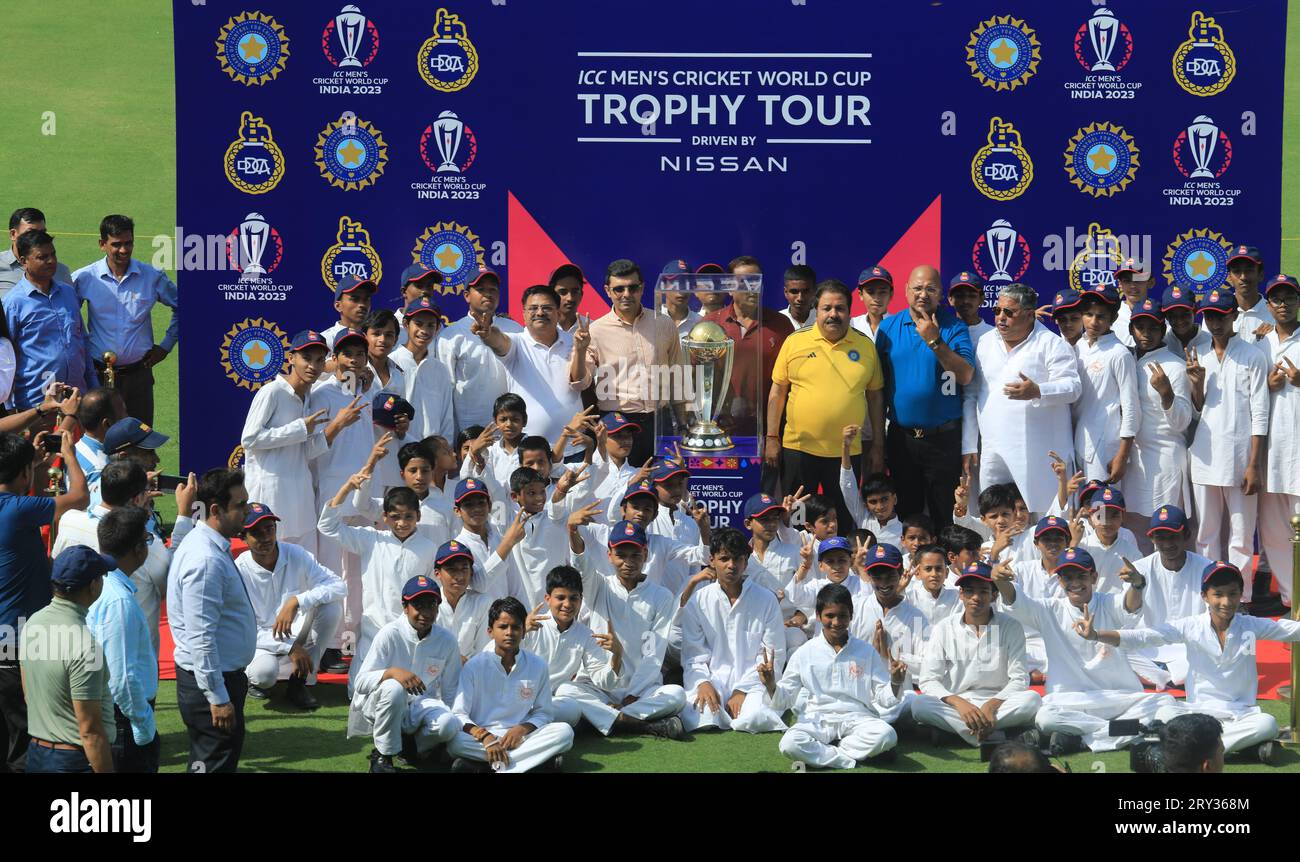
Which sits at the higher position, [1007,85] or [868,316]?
[1007,85]

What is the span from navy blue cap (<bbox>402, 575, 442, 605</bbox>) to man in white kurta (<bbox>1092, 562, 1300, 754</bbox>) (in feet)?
12.3

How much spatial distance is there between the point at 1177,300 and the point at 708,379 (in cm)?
326

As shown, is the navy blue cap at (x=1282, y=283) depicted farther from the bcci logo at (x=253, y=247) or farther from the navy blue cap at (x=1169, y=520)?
the bcci logo at (x=253, y=247)

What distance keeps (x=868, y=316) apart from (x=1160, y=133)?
2.74 meters

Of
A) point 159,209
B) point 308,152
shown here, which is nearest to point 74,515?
point 308,152

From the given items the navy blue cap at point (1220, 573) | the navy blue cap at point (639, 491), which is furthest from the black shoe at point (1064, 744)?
the navy blue cap at point (639, 491)

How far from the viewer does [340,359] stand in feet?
35.7

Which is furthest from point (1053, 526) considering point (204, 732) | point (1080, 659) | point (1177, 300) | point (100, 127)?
point (100, 127)

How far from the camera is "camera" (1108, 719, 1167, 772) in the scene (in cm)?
736

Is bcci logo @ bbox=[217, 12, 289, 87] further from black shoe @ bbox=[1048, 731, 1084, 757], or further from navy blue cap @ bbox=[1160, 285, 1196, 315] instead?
black shoe @ bbox=[1048, 731, 1084, 757]

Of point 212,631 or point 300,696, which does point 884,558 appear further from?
point 212,631

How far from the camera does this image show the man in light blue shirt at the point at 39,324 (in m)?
11.8

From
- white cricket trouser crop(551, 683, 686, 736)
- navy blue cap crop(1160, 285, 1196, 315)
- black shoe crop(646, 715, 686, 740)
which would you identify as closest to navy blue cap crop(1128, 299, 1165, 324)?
navy blue cap crop(1160, 285, 1196, 315)

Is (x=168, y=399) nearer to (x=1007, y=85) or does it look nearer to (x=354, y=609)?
(x=354, y=609)
